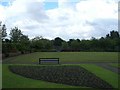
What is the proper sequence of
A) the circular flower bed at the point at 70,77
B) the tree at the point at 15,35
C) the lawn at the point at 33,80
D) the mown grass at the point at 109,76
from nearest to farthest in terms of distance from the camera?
the lawn at the point at 33,80 → the circular flower bed at the point at 70,77 → the mown grass at the point at 109,76 → the tree at the point at 15,35

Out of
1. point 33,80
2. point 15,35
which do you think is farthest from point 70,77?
point 15,35

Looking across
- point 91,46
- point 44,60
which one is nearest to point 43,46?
point 91,46

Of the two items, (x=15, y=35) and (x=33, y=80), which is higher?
(x=15, y=35)

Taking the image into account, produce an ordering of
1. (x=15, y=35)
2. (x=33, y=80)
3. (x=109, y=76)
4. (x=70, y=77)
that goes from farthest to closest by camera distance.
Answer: (x=15, y=35), (x=109, y=76), (x=70, y=77), (x=33, y=80)

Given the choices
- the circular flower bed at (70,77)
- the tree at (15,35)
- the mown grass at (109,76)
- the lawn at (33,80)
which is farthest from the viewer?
the tree at (15,35)

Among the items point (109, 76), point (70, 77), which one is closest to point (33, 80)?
point (70, 77)

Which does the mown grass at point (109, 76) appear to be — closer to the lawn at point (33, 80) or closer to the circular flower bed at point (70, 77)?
the lawn at point (33, 80)

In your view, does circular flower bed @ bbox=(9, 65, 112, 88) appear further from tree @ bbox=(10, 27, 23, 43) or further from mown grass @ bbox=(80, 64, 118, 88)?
tree @ bbox=(10, 27, 23, 43)

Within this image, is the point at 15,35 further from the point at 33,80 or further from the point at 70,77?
the point at 33,80

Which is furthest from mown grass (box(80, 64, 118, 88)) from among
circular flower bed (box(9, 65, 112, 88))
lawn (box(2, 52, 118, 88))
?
circular flower bed (box(9, 65, 112, 88))

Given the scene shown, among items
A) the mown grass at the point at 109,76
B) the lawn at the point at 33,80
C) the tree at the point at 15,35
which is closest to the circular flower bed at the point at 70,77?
the mown grass at the point at 109,76

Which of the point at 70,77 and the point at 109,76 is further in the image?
the point at 109,76

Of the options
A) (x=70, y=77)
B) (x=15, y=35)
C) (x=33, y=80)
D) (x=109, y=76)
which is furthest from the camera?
(x=15, y=35)

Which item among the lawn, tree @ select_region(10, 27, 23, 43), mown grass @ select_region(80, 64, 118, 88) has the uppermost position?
tree @ select_region(10, 27, 23, 43)
